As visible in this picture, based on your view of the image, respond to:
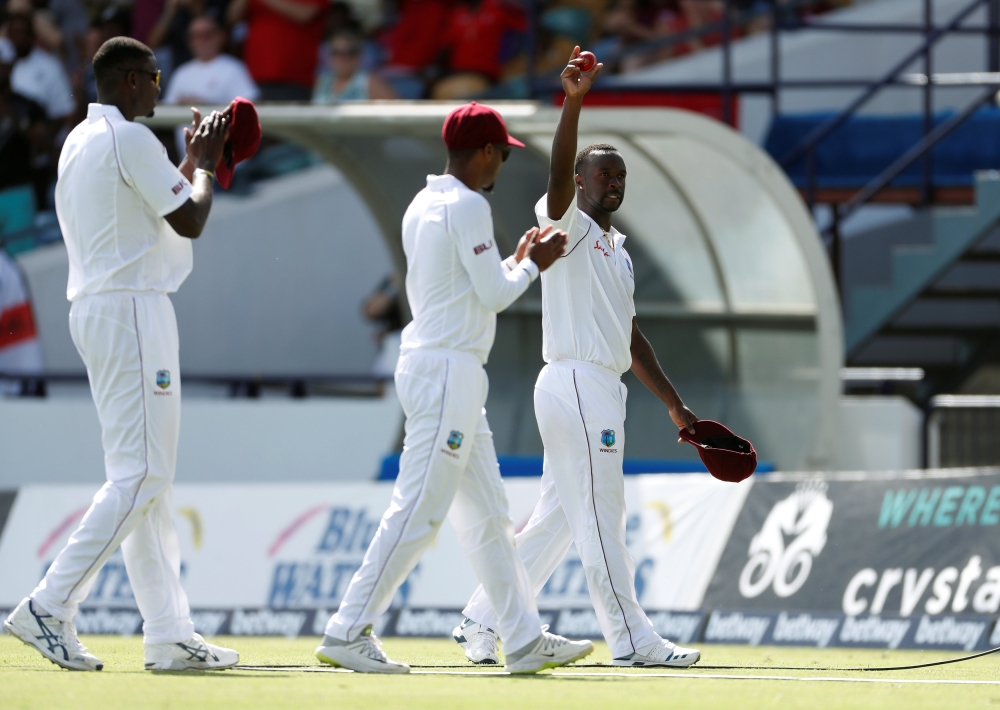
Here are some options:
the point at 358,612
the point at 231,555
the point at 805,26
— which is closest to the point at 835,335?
the point at 805,26

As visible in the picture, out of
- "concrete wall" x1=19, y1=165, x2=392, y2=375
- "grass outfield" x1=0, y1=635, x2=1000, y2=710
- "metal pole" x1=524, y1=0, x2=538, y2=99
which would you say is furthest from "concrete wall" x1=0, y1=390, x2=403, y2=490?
"grass outfield" x1=0, y1=635, x2=1000, y2=710

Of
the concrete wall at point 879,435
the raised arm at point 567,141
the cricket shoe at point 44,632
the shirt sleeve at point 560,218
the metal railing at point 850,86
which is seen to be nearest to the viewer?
the cricket shoe at point 44,632

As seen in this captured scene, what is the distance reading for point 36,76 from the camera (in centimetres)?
1600

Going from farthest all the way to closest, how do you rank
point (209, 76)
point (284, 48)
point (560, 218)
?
1. point (284, 48)
2. point (209, 76)
3. point (560, 218)

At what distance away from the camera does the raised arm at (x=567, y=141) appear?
6336 millimetres

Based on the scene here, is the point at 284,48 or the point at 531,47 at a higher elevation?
the point at 531,47

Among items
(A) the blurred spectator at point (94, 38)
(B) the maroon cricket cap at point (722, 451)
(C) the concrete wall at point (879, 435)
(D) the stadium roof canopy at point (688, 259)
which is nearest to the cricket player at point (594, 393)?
(B) the maroon cricket cap at point (722, 451)

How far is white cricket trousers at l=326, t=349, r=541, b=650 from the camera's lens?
6.15m

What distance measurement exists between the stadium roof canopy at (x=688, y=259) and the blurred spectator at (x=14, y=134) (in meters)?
4.00

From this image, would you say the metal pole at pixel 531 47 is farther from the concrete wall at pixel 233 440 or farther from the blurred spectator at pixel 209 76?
the concrete wall at pixel 233 440

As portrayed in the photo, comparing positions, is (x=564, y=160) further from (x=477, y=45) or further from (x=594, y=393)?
(x=477, y=45)

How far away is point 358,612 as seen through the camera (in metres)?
6.14

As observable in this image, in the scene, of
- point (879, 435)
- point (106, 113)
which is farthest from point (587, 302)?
point (879, 435)

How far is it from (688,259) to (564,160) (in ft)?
22.7
